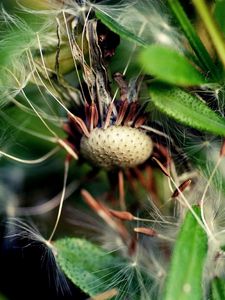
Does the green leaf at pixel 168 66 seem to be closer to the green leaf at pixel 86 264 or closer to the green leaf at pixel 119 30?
the green leaf at pixel 119 30

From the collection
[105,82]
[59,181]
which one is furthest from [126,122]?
[59,181]

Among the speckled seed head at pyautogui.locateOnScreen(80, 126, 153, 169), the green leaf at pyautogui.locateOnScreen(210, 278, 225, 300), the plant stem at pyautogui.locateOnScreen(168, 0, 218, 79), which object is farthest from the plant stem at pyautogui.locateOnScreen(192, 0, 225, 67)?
the green leaf at pyautogui.locateOnScreen(210, 278, 225, 300)

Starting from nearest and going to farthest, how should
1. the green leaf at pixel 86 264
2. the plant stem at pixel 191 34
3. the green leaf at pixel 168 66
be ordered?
the green leaf at pixel 168 66 < the plant stem at pixel 191 34 < the green leaf at pixel 86 264

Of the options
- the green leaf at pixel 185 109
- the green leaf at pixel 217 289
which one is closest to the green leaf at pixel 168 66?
the green leaf at pixel 185 109

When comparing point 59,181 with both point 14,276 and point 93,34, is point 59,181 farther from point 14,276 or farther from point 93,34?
point 93,34

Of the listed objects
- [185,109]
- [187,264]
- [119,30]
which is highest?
[119,30]

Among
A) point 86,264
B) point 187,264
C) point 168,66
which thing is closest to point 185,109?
point 168,66

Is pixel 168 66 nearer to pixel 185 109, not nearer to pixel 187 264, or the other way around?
pixel 185 109
